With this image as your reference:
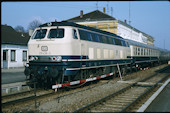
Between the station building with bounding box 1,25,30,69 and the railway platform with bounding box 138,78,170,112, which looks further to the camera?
the station building with bounding box 1,25,30,69

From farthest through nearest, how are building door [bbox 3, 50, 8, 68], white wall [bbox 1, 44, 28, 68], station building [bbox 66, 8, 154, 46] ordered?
1. station building [bbox 66, 8, 154, 46]
2. white wall [bbox 1, 44, 28, 68]
3. building door [bbox 3, 50, 8, 68]

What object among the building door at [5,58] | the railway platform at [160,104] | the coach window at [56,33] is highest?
the coach window at [56,33]

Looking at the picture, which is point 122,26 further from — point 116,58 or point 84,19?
point 116,58

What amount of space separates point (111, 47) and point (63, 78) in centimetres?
654

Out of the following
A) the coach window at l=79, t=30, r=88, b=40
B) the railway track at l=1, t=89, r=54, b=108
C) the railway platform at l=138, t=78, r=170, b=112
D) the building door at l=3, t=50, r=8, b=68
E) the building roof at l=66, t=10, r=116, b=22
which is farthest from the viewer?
the building roof at l=66, t=10, r=116, b=22

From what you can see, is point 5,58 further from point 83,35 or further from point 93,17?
point 93,17

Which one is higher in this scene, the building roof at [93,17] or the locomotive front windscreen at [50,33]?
the building roof at [93,17]

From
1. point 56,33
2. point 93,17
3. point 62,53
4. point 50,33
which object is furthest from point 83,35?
point 93,17

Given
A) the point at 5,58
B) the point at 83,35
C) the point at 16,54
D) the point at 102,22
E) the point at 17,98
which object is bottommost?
the point at 17,98

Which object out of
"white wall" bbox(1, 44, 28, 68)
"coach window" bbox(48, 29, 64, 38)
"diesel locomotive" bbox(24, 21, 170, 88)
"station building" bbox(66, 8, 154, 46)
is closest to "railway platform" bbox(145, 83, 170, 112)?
"diesel locomotive" bbox(24, 21, 170, 88)

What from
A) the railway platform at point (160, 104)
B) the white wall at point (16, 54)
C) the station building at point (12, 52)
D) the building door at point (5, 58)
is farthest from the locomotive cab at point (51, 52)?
the white wall at point (16, 54)

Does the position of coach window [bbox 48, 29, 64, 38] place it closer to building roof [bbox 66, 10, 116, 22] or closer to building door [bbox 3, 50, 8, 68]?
building door [bbox 3, 50, 8, 68]

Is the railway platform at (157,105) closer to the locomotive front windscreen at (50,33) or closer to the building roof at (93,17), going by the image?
the locomotive front windscreen at (50,33)

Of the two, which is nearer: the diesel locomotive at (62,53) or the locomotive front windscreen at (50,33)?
the diesel locomotive at (62,53)
